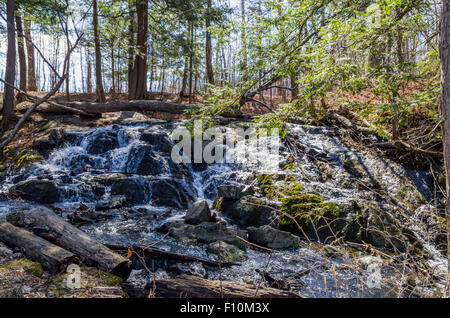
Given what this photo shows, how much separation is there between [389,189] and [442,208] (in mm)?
1144

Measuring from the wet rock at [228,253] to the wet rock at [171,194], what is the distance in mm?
2753

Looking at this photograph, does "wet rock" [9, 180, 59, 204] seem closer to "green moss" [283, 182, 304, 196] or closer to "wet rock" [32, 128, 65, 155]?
"wet rock" [32, 128, 65, 155]

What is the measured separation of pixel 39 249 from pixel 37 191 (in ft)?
16.2

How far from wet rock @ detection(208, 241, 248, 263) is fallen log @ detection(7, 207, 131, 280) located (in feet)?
5.02

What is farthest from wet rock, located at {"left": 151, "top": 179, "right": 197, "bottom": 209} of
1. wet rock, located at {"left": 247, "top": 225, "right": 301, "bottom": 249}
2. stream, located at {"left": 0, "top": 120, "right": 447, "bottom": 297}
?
wet rock, located at {"left": 247, "top": 225, "right": 301, "bottom": 249}

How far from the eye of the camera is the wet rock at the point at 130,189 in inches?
284

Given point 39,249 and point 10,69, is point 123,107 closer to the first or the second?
point 10,69

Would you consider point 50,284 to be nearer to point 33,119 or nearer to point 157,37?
point 33,119

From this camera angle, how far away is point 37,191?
704 centimetres

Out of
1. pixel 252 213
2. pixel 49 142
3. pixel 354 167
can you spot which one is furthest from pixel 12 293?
pixel 49 142

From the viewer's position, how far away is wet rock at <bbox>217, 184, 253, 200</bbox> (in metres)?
6.46
